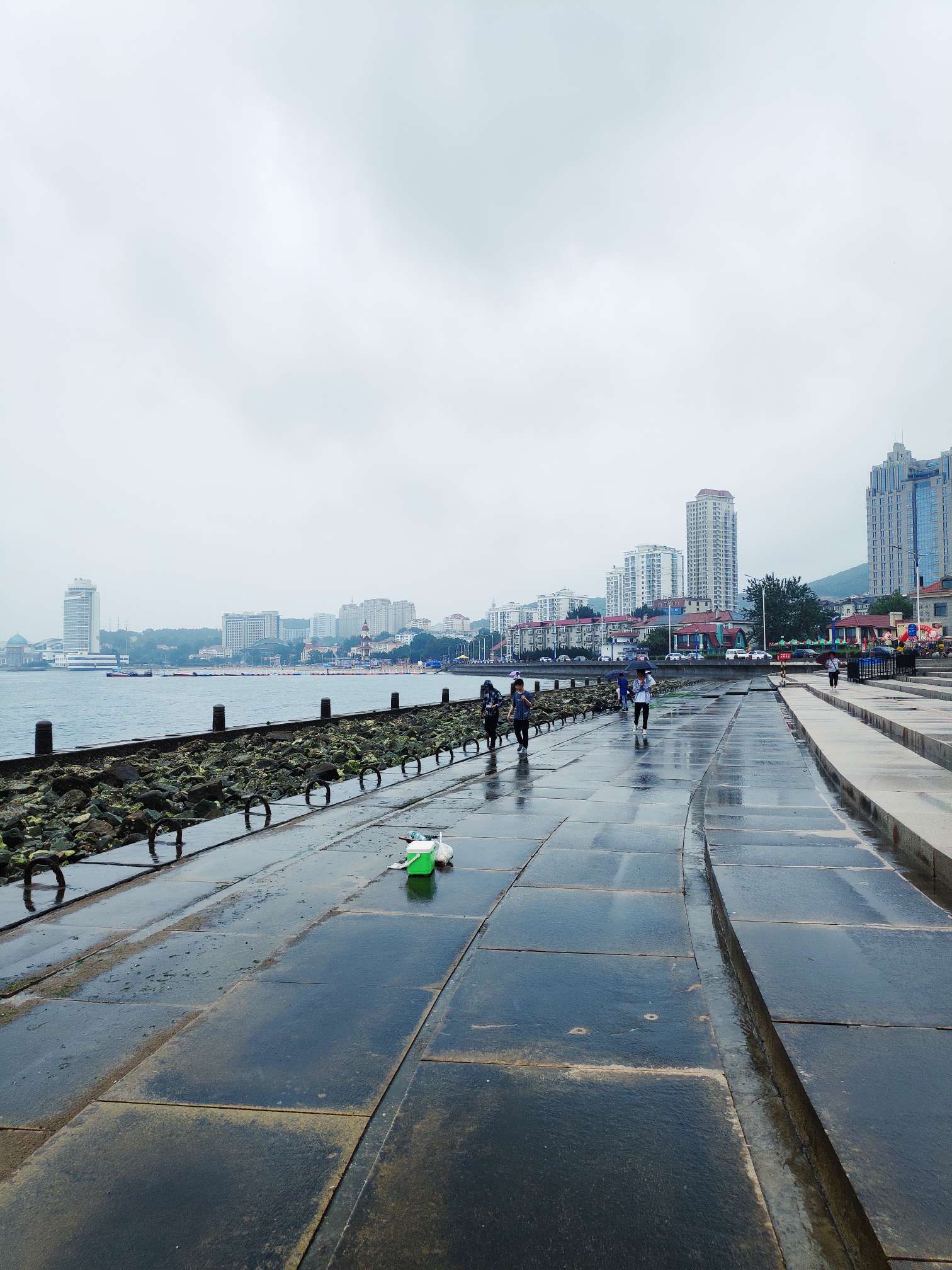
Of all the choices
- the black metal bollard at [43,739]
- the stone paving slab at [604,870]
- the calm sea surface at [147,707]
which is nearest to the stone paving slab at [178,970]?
the stone paving slab at [604,870]

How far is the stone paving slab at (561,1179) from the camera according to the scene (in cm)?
221

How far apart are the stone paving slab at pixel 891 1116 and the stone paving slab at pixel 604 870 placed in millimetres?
2641

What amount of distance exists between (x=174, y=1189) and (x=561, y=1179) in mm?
1238

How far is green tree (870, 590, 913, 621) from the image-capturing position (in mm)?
128250

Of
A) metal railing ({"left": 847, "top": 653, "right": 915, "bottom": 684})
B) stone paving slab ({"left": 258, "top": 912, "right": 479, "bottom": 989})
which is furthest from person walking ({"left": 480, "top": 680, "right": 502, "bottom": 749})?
metal railing ({"left": 847, "top": 653, "right": 915, "bottom": 684})

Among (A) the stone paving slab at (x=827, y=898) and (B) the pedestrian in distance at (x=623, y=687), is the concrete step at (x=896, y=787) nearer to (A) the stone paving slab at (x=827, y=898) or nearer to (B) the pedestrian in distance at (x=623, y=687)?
(A) the stone paving slab at (x=827, y=898)

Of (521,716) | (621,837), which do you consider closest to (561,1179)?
(621,837)

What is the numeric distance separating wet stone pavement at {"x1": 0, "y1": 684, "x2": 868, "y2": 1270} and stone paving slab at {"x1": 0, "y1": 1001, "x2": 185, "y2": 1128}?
1cm

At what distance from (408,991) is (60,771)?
15971mm

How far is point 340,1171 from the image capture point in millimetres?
2613

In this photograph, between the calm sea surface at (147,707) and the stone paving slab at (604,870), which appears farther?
the calm sea surface at (147,707)

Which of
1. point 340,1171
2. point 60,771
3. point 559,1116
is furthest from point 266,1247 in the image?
point 60,771

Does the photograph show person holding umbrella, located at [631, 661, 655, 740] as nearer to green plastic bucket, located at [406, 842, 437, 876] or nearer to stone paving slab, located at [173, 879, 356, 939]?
green plastic bucket, located at [406, 842, 437, 876]

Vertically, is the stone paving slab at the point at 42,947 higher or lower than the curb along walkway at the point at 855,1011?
lower
